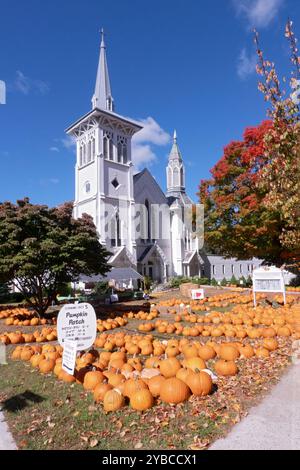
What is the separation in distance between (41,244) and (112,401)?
7365mm

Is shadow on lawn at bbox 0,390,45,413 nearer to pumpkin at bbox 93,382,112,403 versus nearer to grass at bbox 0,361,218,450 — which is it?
grass at bbox 0,361,218,450

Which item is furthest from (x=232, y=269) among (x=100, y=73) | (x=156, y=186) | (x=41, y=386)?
(x=41, y=386)

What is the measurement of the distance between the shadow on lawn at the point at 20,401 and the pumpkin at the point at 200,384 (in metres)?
2.22

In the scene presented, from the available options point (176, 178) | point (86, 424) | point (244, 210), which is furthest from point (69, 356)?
point (176, 178)

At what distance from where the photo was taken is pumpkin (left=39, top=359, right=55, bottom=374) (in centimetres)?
602

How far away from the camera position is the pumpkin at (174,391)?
14.5 feet

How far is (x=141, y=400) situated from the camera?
4277mm

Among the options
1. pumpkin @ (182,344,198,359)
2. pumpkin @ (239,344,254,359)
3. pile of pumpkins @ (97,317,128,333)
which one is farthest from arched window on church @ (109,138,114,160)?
pumpkin @ (239,344,254,359)

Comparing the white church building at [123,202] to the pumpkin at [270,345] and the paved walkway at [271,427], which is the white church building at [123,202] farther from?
the paved walkway at [271,427]

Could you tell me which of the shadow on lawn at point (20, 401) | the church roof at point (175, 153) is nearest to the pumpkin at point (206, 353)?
the shadow on lawn at point (20, 401)

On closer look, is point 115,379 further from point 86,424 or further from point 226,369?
point 226,369

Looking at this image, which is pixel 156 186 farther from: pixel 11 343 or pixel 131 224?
pixel 11 343
